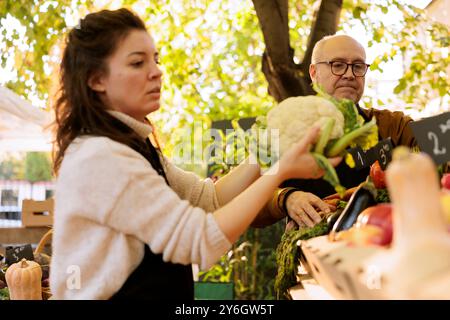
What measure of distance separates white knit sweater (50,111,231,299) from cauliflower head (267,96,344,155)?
0.92 feet

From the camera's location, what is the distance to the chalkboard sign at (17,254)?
2.37 metres

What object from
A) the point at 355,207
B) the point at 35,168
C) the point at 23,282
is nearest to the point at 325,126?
the point at 355,207

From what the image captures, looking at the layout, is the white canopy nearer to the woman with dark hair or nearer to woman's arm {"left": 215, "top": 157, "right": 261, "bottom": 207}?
woman's arm {"left": 215, "top": 157, "right": 261, "bottom": 207}

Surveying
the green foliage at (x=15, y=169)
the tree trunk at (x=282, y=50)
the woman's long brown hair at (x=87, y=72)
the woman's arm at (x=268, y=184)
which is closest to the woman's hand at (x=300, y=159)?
the woman's arm at (x=268, y=184)

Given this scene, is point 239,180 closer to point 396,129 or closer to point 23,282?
point 23,282

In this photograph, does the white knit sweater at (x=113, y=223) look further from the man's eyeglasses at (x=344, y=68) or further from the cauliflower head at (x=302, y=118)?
the man's eyeglasses at (x=344, y=68)

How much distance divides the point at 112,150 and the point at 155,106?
0.23m

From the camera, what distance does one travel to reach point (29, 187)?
103 ft

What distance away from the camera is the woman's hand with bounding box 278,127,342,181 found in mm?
1273

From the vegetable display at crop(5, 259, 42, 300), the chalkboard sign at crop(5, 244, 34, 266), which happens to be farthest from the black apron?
the chalkboard sign at crop(5, 244, 34, 266)

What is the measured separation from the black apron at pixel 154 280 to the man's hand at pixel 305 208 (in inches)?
19.1

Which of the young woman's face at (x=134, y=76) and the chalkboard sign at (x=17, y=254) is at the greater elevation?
the young woman's face at (x=134, y=76)

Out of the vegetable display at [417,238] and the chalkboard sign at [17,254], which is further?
the chalkboard sign at [17,254]
